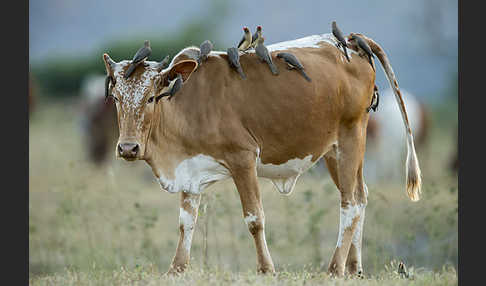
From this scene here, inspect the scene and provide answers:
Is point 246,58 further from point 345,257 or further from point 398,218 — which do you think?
point 398,218

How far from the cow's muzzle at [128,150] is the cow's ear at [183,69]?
2.79ft

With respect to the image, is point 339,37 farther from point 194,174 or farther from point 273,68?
point 194,174

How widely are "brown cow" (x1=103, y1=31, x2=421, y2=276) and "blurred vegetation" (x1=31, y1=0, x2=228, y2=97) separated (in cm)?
2097

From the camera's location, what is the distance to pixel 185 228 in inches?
307

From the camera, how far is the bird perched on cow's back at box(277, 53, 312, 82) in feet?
25.1

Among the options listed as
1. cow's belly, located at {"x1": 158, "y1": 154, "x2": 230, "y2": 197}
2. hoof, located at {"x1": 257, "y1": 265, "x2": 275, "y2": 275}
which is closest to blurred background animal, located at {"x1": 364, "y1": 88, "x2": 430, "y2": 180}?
hoof, located at {"x1": 257, "y1": 265, "x2": 275, "y2": 275}

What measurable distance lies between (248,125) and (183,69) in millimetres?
880

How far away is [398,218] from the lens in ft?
37.8

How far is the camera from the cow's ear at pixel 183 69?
7.27 meters

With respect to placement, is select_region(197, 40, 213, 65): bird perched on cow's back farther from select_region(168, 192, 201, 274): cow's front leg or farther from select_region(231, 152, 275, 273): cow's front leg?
select_region(168, 192, 201, 274): cow's front leg

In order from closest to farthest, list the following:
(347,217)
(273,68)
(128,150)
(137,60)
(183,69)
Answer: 1. (128,150)
2. (137,60)
3. (183,69)
4. (273,68)
5. (347,217)

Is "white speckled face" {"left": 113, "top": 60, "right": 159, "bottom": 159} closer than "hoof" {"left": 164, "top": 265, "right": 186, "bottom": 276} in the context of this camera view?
Yes

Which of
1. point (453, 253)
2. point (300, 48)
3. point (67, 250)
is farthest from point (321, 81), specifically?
point (67, 250)

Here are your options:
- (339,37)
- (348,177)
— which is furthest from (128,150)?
(339,37)
